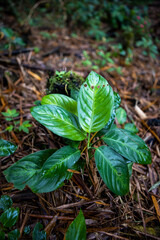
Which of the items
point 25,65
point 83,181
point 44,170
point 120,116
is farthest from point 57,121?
point 25,65

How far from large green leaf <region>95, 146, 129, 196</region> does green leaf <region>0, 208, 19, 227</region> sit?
0.53 meters

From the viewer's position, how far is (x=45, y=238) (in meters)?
0.80

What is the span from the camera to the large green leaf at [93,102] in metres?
0.91

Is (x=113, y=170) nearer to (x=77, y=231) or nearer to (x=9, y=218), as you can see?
(x=77, y=231)

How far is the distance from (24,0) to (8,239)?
14.2 feet

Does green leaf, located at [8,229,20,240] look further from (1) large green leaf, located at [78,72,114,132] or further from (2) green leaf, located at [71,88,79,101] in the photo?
(2) green leaf, located at [71,88,79,101]

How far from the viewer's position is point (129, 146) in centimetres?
89

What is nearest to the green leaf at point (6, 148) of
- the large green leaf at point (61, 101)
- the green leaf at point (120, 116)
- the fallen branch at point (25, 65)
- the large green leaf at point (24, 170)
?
the large green leaf at point (24, 170)

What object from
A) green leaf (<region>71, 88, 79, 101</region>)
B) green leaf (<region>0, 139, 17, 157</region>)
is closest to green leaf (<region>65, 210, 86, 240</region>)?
green leaf (<region>0, 139, 17, 157</region>)

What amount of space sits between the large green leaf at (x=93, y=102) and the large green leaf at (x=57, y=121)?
7 cm

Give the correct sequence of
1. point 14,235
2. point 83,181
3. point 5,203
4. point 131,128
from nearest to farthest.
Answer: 1. point 14,235
2. point 5,203
3. point 83,181
4. point 131,128

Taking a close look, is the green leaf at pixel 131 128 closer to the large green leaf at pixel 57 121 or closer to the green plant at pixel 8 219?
the large green leaf at pixel 57 121

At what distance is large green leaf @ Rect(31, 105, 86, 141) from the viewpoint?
868 millimetres

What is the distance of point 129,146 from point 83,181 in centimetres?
46
